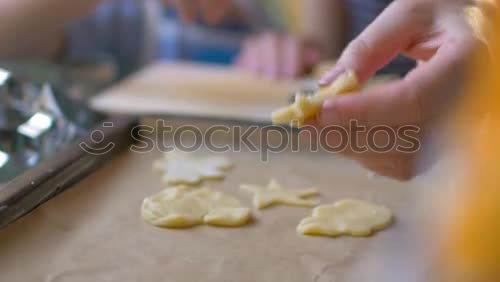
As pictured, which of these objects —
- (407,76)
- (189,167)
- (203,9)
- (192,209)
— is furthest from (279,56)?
(407,76)

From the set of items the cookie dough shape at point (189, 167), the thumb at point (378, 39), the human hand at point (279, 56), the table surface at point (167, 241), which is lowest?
the table surface at point (167, 241)

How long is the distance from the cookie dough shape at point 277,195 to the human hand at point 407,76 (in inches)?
6.7

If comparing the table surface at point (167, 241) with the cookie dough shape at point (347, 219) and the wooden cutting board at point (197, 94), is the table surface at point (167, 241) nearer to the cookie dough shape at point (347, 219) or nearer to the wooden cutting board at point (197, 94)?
the cookie dough shape at point (347, 219)

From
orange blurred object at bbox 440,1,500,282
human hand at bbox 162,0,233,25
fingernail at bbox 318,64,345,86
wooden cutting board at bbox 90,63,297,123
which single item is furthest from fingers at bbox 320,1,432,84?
human hand at bbox 162,0,233,25

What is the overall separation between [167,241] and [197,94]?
593 millimetres

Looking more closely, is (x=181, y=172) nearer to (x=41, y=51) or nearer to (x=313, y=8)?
(x=41, y=51)

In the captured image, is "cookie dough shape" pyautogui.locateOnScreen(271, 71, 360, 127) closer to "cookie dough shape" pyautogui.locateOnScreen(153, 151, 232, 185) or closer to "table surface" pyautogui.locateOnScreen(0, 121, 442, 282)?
"table surface" pyautogui.locateOnScreen(0, 121, 442, 282)

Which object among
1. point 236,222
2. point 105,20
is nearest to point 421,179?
point 236,222

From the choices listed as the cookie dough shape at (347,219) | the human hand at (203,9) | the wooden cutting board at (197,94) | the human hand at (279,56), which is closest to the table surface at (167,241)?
the cookie dough shape at (347,219)

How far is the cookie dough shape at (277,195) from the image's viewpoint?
2.79 feet

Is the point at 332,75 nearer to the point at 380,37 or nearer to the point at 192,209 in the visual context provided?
the point at 380,37

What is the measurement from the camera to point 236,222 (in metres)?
0.78

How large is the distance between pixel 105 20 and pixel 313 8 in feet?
2.05

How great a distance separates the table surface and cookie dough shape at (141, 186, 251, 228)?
0.04 ft
